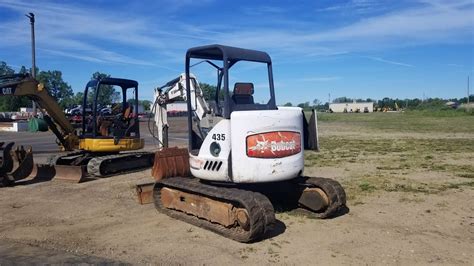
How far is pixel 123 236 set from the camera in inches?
288

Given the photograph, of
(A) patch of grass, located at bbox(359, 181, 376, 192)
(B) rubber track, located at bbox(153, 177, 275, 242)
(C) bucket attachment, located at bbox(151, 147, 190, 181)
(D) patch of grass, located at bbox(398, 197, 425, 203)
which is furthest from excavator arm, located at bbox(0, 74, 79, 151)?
(D) patch of grass, located at bbox(398, 197, 425, 203)

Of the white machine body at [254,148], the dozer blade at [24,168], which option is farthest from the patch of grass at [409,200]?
the dozer blade at [24,168]

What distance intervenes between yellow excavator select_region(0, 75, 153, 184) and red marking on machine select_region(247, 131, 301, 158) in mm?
6821

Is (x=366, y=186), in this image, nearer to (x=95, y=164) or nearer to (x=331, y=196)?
(x=331, y=196)

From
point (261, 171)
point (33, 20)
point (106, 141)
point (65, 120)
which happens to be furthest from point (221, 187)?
point (33, 20)

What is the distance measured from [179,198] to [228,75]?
2311 millimetres

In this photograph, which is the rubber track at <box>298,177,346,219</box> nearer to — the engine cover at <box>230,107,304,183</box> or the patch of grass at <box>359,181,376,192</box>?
the engine cover at <box>230,107,304,183</box>

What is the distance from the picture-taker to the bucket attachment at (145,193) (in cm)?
938

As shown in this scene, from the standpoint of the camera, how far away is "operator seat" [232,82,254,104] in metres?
7.95

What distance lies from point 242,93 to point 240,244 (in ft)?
8.23

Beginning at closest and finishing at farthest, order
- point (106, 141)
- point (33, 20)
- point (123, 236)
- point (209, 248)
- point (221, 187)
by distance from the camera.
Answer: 1. point (209, 248)
2. point (123, 236)
3. point (221, 187)
4. point (106, 141)
5. point (33, 20)

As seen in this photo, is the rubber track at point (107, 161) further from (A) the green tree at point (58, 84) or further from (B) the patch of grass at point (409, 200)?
(A) the green tree at point (58, 84)

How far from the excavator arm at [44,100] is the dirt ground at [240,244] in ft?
8.99

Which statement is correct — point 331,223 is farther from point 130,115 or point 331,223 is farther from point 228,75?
point 130,115
